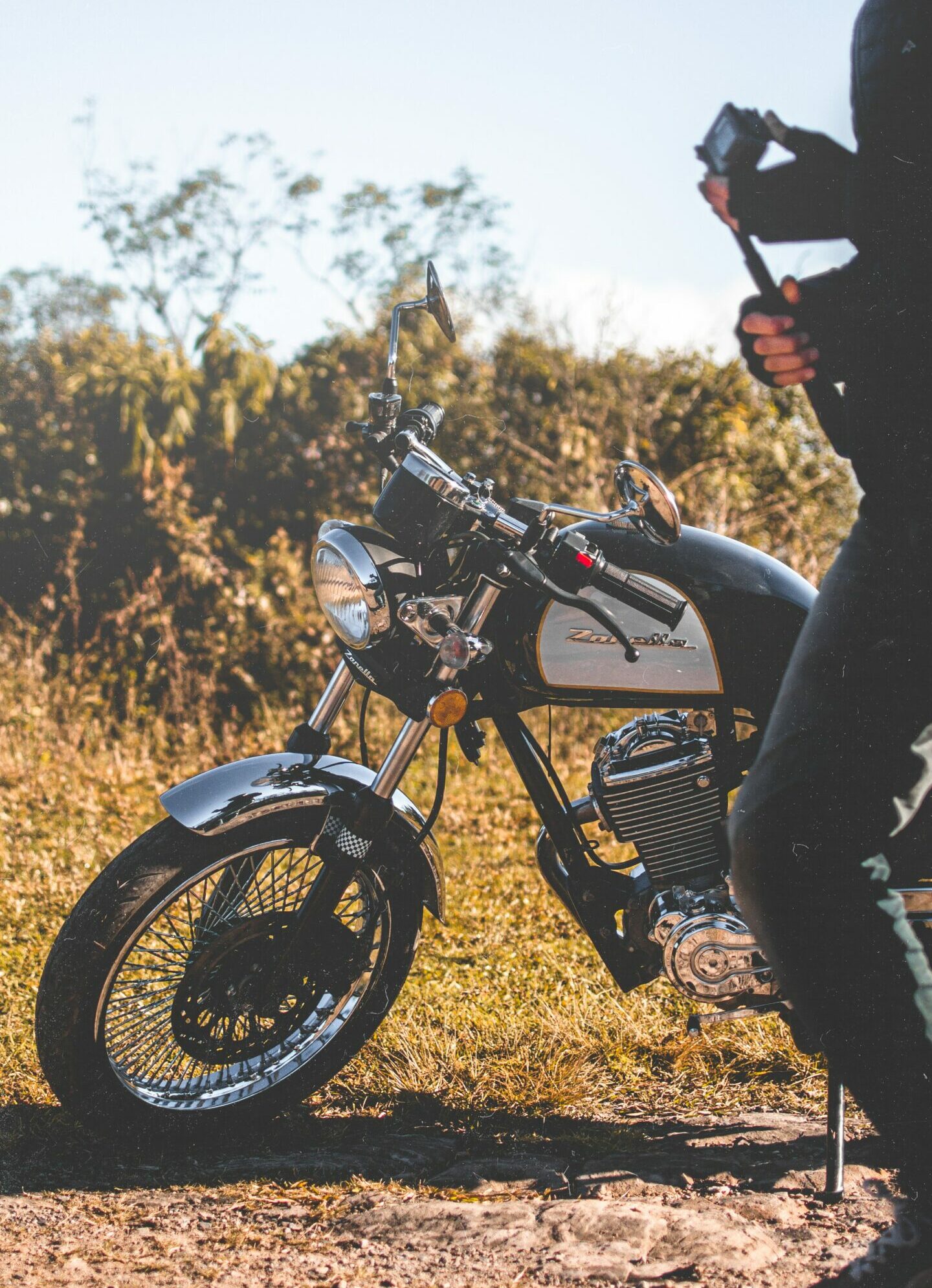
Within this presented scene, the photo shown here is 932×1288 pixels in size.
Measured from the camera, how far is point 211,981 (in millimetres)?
2504

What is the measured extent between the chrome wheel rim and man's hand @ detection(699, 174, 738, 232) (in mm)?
1515

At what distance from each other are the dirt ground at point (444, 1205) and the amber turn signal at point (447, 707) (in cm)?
92

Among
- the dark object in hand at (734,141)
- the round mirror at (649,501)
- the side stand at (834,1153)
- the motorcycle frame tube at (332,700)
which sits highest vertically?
the dark object in hand at (734,141)

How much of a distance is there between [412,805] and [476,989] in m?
0.95

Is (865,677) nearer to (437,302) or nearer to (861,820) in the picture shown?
(861,820)

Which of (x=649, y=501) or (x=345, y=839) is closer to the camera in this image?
(x=649, y=501)

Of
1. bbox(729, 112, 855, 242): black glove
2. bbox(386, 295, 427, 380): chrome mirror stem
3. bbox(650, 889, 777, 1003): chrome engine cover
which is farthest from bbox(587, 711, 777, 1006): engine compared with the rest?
bbox(729, 112, 855, 242): black glove

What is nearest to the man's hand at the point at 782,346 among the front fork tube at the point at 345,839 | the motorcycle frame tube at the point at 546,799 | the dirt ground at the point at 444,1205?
the front fork tube at the point at 345,839

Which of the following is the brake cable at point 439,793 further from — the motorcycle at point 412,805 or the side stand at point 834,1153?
the side stand at point 834,1153

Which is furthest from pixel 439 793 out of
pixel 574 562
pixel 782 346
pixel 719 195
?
pixel 719 195

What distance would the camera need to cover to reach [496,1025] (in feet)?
9.81

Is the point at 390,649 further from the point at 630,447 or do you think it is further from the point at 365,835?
the point at 630,447

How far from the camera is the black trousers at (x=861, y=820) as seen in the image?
1.69 m

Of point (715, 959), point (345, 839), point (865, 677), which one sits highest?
point (865, 677)
